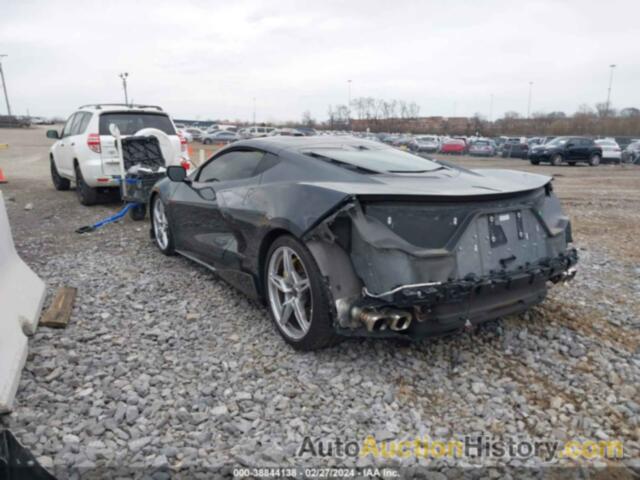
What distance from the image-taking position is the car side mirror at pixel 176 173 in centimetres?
480

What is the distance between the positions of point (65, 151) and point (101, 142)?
1674 millimetres

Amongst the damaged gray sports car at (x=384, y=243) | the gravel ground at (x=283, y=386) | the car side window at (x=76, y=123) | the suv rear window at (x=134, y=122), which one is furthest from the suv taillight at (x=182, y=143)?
the damaged gray sports car at (x=384, y=243)

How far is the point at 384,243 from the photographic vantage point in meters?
2.69

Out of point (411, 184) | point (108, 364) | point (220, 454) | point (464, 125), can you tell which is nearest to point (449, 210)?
point (411, 184)

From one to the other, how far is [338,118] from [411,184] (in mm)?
87748

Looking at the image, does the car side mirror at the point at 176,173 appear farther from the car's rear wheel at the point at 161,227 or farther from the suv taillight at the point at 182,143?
the suv taillight at the point at 182,143

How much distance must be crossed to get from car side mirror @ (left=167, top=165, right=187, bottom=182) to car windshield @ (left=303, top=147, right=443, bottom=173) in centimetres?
168

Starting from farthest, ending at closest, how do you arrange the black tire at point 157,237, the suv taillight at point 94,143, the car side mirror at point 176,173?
the suv taillight at point 94,143, the black tire at point 157,237, the car side mirror at point 176,173

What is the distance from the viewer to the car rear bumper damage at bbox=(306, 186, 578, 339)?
2.69 meters

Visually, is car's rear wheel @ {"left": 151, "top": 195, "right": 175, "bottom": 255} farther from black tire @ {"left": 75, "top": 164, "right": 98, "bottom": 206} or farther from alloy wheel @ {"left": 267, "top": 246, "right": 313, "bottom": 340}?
black tire @ {"left": 75, "top": 164, "right": 98, "bottom": 206}

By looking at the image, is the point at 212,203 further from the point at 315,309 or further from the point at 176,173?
the point at 315,309

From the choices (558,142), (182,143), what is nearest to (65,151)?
(182,143)

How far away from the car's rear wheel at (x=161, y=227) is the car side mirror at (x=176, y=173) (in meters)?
0.64

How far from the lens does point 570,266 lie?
331 centimetres
